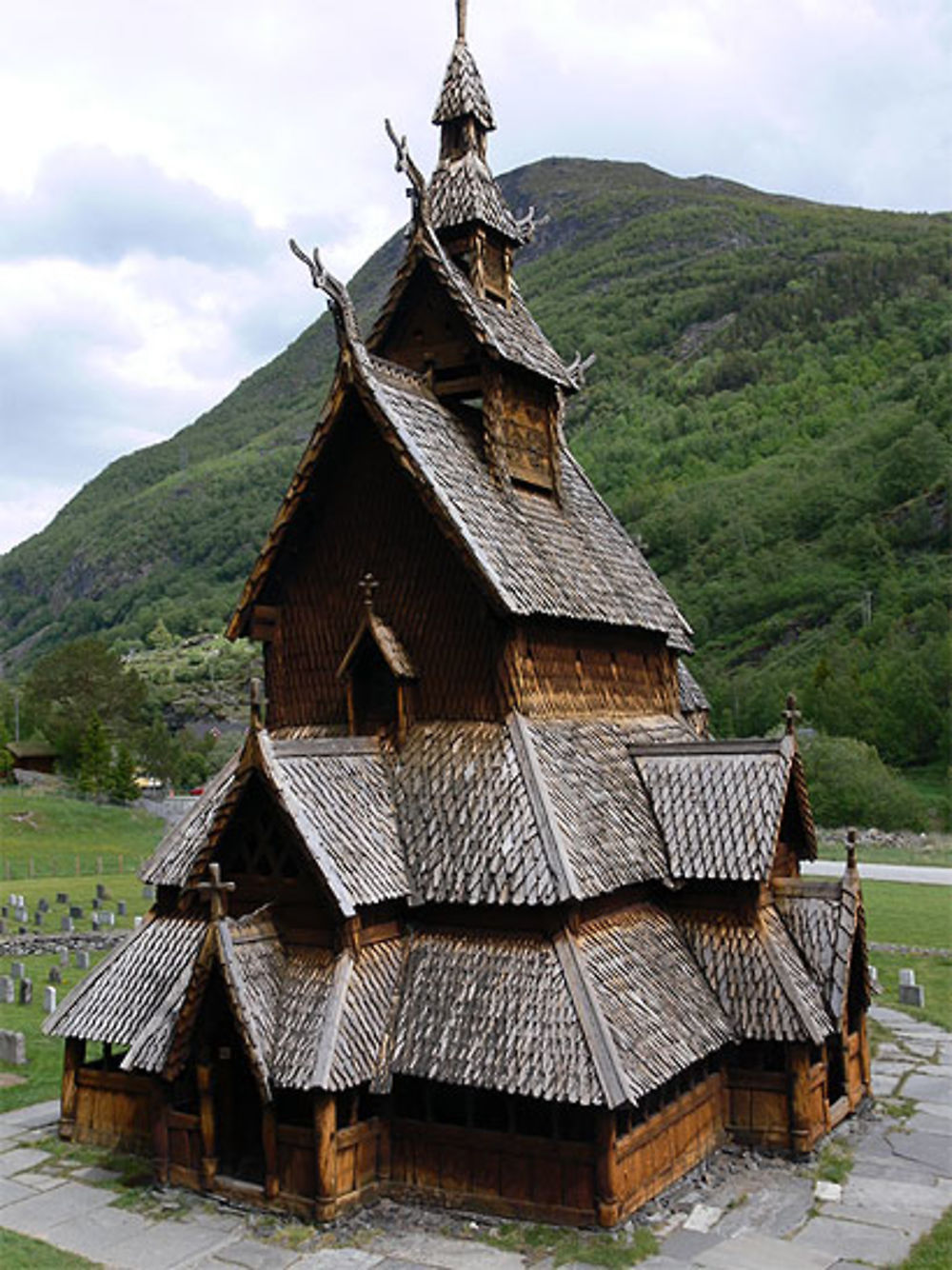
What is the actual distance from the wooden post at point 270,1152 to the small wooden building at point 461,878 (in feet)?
0.10

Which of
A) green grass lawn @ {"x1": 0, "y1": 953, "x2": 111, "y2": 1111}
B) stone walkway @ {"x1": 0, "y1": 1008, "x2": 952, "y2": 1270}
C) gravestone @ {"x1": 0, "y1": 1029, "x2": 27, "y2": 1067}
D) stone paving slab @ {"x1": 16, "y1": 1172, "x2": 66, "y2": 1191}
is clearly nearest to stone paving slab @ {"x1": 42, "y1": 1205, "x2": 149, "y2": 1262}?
stone walkway @ {"x1": 0, "y1": 1008, "x2": 952, "y2": 1270}

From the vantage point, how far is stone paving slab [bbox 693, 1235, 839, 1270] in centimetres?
1238

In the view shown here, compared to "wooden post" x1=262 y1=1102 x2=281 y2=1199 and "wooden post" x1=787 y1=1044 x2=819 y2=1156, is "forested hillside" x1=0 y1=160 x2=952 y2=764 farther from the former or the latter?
"wooden post" x1=262 y1=1102 x2=281 y2=1199

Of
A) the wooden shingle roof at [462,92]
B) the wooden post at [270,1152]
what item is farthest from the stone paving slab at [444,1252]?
the wooden shingle roof at [462,92]

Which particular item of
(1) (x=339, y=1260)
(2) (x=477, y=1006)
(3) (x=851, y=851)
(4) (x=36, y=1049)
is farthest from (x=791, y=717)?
(4) (x=36, y=1049)

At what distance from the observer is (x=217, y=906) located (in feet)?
45.1

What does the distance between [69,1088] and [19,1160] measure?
1.08m

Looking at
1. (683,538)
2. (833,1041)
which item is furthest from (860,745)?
(683,538)

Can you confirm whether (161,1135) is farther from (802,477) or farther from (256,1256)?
(802,477)

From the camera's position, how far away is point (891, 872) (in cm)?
4384

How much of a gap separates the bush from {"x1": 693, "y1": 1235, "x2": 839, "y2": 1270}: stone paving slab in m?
43.3

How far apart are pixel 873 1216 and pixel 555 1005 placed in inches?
171

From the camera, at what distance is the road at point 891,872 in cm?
4134

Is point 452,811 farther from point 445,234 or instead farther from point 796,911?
point 445,234
